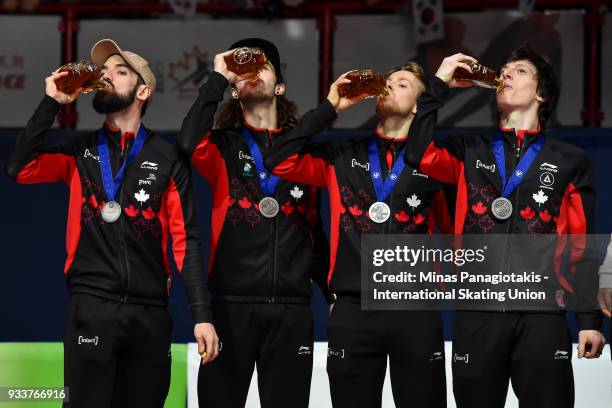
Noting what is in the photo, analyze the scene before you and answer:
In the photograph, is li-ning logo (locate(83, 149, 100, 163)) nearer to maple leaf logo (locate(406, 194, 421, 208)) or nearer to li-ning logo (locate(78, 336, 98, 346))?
li-ning logo (locate(78, 336, 98, 346))

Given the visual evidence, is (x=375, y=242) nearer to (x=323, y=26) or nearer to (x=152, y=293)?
(x=152, y=293)

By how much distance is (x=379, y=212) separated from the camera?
463 cm

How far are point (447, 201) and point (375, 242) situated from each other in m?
0.42

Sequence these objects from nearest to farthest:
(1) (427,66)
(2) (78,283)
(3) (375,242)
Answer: (2) (78,283)
(3) (375,242)
(1) (427,66)

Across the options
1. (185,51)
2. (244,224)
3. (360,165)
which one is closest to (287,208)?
(244,224)

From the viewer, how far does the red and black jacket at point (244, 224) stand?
461 centimetres

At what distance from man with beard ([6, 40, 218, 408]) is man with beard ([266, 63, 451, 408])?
479 millimetres

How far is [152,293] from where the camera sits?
4.38m

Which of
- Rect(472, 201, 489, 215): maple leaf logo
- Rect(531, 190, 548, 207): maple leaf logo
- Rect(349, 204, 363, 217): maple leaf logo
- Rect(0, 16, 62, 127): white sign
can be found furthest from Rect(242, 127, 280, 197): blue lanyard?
Rect(0, 16, 62, 127): white sign

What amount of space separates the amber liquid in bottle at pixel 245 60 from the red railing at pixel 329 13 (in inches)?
108

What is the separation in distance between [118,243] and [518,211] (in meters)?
1.56

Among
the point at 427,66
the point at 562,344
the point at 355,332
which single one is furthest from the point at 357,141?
the point at 427,66

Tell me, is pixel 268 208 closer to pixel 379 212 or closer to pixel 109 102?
pixel 379 212

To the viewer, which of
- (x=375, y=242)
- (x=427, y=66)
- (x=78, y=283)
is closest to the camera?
(x=78, y=283)
